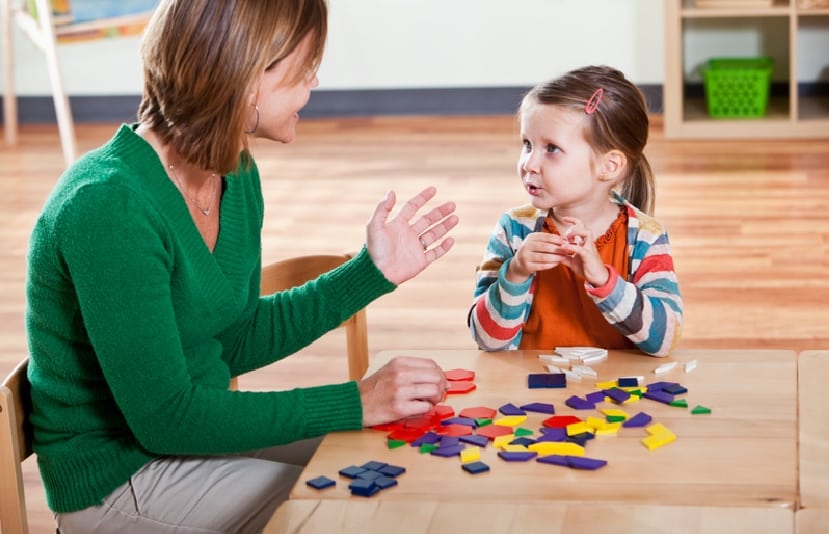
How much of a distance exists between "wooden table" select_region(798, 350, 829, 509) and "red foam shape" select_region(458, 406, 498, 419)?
35 centimetres

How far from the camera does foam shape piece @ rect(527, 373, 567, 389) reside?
5.03 feet

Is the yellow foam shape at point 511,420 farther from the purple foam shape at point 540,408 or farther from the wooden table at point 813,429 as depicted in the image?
the wooden table at point 813,429

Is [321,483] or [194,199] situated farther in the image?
[194,199]

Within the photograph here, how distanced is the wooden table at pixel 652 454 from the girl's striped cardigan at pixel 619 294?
9cm

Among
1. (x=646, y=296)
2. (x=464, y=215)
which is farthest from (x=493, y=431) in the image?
(x=464, y=215)

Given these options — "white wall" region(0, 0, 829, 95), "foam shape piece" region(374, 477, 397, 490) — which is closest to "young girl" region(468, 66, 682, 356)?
"foam shape piece" region(374, 477, 397, 490)

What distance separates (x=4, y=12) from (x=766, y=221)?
3.70 m

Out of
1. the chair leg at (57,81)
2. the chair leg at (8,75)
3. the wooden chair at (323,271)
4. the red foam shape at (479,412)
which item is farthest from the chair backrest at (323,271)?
the chair leg at (8,75)

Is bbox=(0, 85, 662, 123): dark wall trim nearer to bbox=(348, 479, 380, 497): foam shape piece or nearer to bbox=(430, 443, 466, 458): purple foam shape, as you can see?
bbox=(430, 443, 466, 458): purple foam shape

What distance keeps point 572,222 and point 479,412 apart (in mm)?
435

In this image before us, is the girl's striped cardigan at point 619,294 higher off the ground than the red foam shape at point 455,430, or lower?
higher

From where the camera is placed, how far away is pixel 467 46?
601 cm

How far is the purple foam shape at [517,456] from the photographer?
1.32 meters

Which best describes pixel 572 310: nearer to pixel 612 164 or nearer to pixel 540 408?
pixel 612 164
